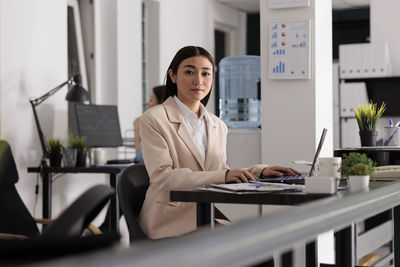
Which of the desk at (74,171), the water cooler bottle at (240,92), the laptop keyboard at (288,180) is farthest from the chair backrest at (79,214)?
the desk at (74,171)

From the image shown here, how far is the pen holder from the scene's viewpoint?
3.41 m

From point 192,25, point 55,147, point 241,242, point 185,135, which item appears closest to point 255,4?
point 192,25

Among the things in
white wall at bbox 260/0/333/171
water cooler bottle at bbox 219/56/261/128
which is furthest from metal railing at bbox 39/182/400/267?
water cooler bottle at bbox 219/56/261/128

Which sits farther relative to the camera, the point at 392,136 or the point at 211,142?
the point at 392,136

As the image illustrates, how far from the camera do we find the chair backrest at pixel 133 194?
2482 millimetres

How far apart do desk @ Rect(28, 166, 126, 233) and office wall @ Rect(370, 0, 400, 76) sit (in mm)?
3779

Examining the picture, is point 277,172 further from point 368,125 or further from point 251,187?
point 368,125

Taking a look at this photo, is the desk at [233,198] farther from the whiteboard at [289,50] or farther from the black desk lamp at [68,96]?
the black desk lamp at [68,96]

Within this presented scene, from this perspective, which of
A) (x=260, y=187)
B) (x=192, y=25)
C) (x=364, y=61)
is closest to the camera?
(x=260, y=187)

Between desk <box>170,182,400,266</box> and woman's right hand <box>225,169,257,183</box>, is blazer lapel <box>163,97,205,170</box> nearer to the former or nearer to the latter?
woman's right hand <box>225,169,257,183</box>

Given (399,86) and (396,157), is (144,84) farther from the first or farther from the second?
(396,157)

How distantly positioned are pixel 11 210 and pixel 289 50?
6.51 feet

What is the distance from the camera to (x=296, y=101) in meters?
4.23

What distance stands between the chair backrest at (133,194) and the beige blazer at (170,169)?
32 millimetres
